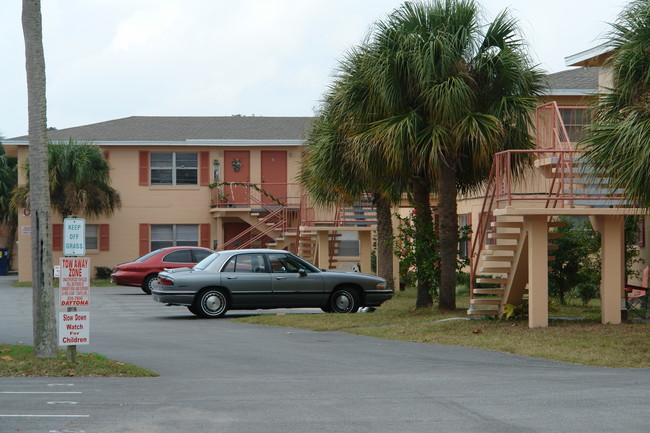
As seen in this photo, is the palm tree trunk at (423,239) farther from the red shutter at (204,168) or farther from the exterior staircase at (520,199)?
the red shutter at (204,168)

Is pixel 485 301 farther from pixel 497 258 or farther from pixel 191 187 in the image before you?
pixel 191 187

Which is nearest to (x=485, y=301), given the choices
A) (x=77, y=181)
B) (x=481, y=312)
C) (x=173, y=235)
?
(x=481, y=312)

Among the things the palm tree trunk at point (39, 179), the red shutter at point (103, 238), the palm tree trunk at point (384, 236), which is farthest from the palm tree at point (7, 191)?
the palm tree trunk at point (39, 179)

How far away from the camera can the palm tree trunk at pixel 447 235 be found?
19.6 m

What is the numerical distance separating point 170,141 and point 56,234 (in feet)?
20.2

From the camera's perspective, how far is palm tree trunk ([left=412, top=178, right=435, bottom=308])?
2078 centimetres

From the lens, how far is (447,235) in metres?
19.9

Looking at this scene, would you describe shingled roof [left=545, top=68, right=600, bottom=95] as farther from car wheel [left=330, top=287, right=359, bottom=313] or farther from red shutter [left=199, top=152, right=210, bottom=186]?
red shutter [left=199, top=152, right=210, bottom=186]

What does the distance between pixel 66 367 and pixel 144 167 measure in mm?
29814

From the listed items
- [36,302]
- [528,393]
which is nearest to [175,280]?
[36,302]

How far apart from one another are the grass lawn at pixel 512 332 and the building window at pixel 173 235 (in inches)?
837

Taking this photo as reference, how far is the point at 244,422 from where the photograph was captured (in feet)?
27.6

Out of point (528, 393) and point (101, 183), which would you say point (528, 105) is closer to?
point (528, 393)

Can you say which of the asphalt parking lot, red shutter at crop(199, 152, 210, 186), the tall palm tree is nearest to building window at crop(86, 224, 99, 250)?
red shutter at crop(199, 152, 210, 186)
